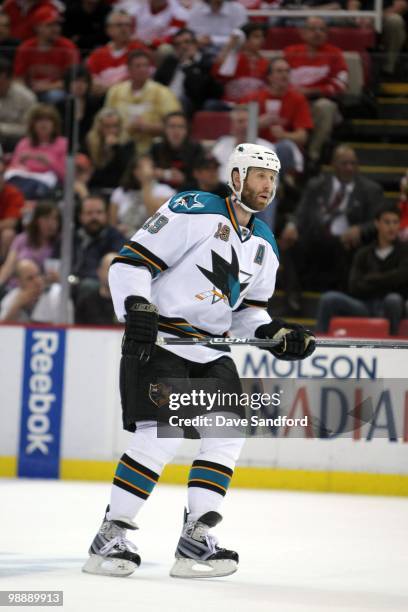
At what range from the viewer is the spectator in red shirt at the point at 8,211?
21.5 feet

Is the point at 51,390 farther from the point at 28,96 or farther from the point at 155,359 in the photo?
the point at 155,359

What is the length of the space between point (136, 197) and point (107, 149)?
30 cm

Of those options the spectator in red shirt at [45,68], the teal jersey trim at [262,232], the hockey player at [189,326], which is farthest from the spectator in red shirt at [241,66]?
the hockey player at [189,326]

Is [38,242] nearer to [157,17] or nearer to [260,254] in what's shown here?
[157,17]

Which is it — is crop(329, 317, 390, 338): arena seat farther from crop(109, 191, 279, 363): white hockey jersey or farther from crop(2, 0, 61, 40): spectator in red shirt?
crop(2, 0, 61, 40): spectator in red shirt

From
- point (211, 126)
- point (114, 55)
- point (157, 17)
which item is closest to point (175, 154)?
point (211, 126)

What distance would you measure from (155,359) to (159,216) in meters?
0.43

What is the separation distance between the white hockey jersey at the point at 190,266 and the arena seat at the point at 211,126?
2.63 metres

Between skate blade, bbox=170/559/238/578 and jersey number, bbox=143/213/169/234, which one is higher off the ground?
jersey number, bbox=143/213/169/234

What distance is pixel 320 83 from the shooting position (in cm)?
662

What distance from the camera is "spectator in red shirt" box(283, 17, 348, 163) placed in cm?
652

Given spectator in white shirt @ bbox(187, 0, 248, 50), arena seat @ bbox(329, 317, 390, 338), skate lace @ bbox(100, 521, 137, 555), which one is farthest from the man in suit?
skate lace @ bbox(100, 521, 137, 555)

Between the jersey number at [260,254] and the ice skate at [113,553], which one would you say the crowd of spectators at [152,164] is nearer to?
the jersey number at [260,254]

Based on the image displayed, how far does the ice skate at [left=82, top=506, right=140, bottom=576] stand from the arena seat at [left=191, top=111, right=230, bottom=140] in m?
3.17
